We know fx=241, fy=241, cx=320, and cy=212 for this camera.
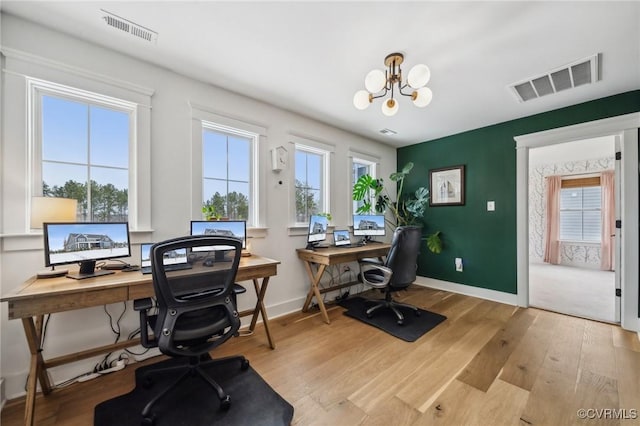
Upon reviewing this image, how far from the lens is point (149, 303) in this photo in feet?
4.54

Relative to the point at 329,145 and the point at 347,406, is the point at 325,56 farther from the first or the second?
the point at 347,406

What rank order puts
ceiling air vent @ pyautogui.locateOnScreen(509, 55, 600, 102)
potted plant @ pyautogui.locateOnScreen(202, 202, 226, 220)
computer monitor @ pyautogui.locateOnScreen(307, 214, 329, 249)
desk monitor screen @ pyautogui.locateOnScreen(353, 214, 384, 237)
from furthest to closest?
1. desk monitor screen @ pyautogui.locateOnScreen(353, 214, 384, 237)
2. computer monitor @ pyautogui.locateOnScreen(307, 214, 329, 249)
3. potted plant @ pyautogui.locateOnScreen(202, 202, 226, 220)
4. ceiling air vent @ pyautogui.locateOnScreen(509, 55, 600, 102)

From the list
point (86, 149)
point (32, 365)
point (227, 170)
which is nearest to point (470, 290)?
point (227, 170)

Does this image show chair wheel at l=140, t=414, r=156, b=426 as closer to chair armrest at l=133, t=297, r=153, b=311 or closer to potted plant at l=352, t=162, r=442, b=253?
chair armrest at l=133, t=297, r=153, b=311

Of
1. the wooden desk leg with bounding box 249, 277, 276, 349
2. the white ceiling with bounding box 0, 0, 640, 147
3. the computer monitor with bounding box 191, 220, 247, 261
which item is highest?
the white ceiling with bounding box 0, 0, 640, 147

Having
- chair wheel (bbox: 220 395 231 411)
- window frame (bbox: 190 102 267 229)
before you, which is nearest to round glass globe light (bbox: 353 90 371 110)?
window frame (bbox: 190 102 267 229)

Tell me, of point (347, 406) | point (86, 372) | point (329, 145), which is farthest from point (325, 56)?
point (86, 372)

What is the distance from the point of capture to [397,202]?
14.3 ft

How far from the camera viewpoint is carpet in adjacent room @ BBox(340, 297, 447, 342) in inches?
95.1

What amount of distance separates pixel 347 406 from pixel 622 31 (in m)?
3.17

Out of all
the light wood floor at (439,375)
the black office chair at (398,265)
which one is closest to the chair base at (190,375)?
the light wood floor at (439,375)

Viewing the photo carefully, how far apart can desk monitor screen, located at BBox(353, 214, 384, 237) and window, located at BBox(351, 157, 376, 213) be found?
0.29 meters

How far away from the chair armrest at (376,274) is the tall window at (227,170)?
4.91 feet

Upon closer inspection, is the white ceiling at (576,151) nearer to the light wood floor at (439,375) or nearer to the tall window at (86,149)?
the light wood floor at (439,375)
